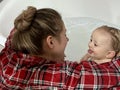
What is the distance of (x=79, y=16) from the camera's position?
5.49ft

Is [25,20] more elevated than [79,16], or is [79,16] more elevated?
[25,20]

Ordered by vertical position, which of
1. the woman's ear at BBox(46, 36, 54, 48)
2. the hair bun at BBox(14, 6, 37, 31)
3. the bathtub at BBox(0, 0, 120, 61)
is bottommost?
the bathtub at BBox(0, 0, 120, 61)

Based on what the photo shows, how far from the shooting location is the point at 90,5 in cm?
164

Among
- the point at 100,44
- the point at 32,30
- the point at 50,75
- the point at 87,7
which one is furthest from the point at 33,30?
the point at 87,7

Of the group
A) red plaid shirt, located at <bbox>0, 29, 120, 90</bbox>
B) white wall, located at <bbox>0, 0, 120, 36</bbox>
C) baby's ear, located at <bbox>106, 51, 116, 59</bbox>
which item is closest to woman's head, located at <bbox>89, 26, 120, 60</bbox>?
baby's ear, located at <bbox>106, 51, 116, 59</bbox>

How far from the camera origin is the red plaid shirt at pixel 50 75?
2.90ft

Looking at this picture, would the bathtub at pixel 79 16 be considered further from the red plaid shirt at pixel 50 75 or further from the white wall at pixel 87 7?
the red plaid shirt at pixel 50 75

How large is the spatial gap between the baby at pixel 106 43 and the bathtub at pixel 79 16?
33 centimetres

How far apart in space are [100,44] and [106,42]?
0.03m

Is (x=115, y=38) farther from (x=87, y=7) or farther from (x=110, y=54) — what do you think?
(x=87, y=7)

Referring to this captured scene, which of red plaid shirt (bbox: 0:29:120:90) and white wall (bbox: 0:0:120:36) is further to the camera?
white wall (bbox: 0:0:120:36)

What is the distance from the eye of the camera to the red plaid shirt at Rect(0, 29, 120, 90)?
884 mm

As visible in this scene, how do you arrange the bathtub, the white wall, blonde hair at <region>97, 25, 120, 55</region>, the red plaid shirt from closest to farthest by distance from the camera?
the red plaid shirt < blonde hair at <region>97, 25, 120, 55</region> < the bathtub < the white wall

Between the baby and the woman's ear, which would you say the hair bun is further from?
the baby
